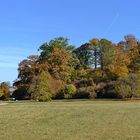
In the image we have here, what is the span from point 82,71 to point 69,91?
17.2 m

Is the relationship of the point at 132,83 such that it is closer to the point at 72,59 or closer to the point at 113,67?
the point at 113,67

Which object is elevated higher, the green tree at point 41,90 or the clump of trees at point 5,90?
the clump of trees at point 5,90

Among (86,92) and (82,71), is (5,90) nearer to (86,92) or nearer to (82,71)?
(82,71)

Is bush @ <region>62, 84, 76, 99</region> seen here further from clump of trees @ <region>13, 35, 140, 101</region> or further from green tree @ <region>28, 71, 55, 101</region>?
green tree @ <region>28, 71, 55, 101</region>

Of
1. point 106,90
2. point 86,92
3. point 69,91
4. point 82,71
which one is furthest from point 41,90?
point 82,71

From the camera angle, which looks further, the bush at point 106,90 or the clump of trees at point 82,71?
the bush at point 106,90

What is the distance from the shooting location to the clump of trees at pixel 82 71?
85562 millimetres

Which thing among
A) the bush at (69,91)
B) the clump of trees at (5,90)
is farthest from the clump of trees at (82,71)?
the clump of trees at (5,90)

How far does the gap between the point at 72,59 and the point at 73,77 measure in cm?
681

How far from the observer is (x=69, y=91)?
97.9 m

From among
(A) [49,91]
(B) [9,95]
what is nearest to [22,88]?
(B) [9,95]

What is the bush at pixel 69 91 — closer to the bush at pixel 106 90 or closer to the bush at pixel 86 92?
the bush at pixel 86 92

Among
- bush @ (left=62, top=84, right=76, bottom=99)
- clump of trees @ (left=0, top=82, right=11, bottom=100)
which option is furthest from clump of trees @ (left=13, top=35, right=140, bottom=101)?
clump of trees @ (left=0, top=82, right=11, bottom=100)

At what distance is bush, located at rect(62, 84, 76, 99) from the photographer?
97.6 meters
